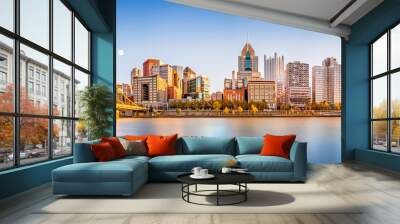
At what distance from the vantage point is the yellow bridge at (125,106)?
10789mm

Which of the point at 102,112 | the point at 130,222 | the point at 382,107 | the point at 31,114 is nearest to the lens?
the point at 130,222

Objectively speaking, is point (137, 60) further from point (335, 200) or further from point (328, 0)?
point (335, 200)

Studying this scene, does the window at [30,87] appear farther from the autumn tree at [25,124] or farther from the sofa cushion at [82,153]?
the sofa cushion at [82,153]

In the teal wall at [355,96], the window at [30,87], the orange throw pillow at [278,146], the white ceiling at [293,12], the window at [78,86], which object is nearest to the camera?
the window at [30,87]

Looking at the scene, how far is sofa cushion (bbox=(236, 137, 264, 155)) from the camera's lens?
6.95 meters

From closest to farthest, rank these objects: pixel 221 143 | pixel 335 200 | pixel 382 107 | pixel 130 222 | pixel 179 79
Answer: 1. pixel 130 222
2. pixel 335 200
3. pixel 221 143
4. pixel 382 107
5. pixel 179 79

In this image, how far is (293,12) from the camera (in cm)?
919

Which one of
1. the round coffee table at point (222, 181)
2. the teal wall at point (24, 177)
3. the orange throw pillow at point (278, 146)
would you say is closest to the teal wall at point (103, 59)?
the teal wall at point (24, 177)

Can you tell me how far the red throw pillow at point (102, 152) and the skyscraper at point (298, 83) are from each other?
6972 mm

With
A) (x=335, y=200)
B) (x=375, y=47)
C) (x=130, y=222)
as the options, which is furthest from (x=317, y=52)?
(x=130, y=222)

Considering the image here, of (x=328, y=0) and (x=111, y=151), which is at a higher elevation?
(x=328, y=0)

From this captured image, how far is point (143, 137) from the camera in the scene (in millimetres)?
7129

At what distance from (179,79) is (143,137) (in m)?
4.45

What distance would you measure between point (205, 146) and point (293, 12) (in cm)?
425
